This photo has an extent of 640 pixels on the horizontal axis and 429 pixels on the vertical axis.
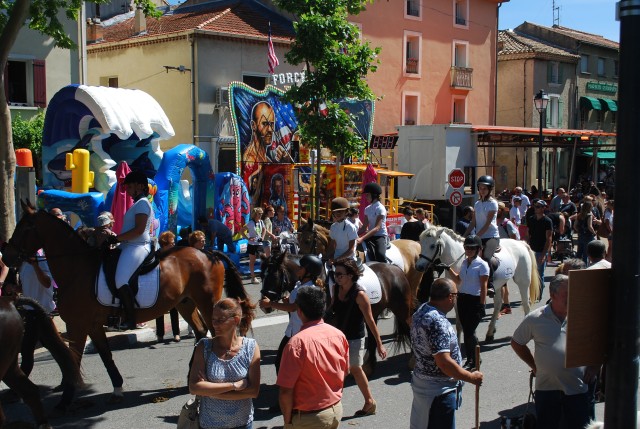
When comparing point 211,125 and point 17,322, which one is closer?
point 17,322

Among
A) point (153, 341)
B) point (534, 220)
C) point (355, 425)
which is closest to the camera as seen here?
point (355, 425)

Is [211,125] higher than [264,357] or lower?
higher

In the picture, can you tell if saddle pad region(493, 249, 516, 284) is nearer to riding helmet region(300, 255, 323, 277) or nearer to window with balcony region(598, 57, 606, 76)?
riding helmet region(300, 255, 323, 277)

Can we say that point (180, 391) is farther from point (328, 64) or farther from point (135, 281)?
point (328, 64)

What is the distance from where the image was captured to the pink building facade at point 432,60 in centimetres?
3378

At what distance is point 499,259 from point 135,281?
5526 mm

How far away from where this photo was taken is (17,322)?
6.70m

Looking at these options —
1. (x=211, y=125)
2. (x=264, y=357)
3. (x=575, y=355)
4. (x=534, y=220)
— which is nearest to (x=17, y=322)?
(x=264, y=357)

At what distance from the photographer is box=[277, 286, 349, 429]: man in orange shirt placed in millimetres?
4805

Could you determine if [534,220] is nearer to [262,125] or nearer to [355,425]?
[355,425]

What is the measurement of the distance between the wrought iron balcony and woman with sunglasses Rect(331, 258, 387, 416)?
30888 mm

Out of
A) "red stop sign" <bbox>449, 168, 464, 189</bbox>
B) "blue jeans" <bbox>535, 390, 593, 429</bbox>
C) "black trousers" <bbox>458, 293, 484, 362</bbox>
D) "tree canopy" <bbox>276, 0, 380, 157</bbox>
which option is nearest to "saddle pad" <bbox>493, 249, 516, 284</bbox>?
"black trousers" <bbox>458, 293, 484, 362</bbox>

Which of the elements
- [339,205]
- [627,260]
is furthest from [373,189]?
[627,260]

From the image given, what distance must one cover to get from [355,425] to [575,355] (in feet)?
13.6
